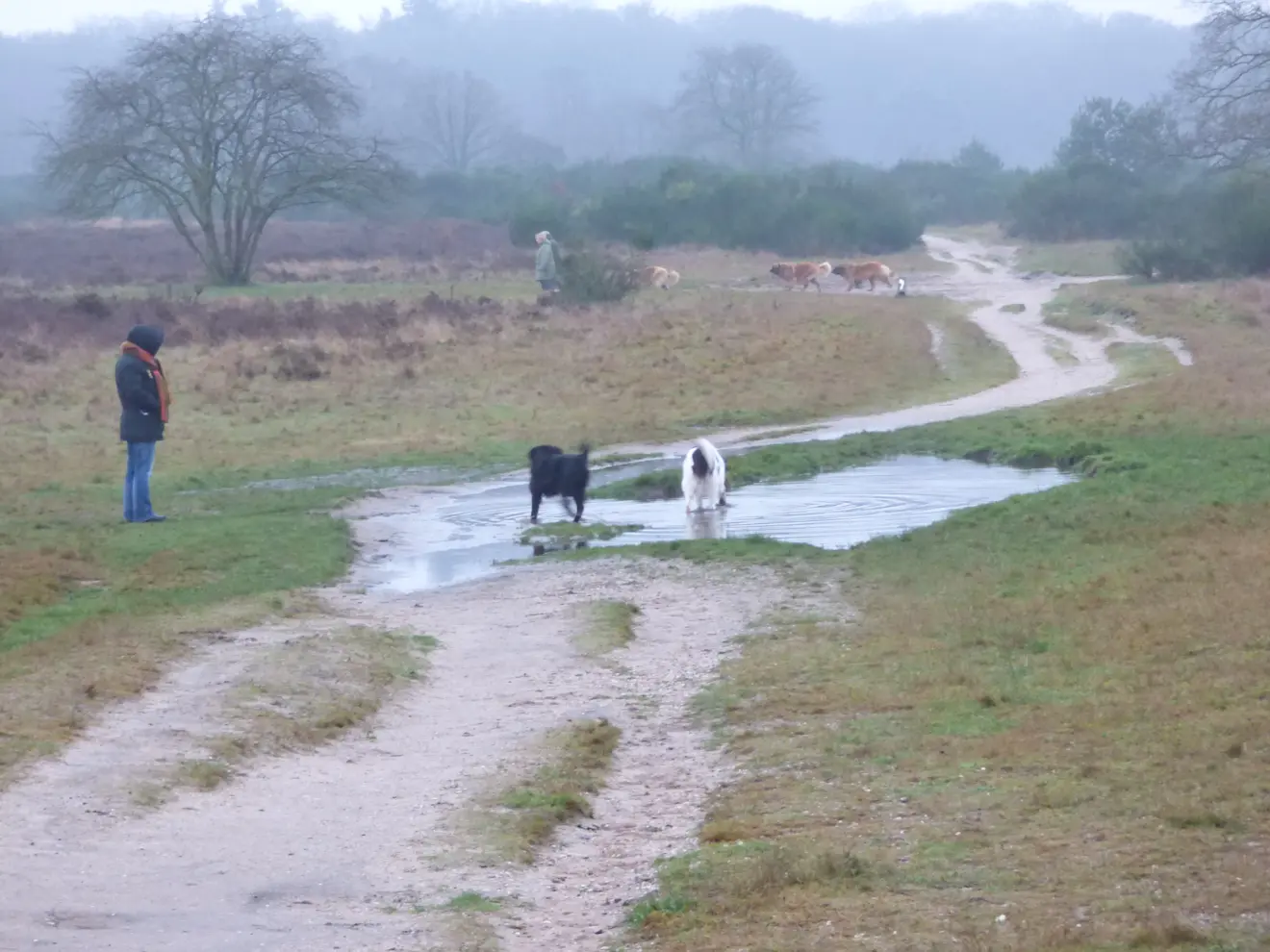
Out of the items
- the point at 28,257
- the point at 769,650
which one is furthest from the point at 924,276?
the point at 769,650

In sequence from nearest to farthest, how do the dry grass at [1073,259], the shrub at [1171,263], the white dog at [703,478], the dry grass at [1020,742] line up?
1. the dry grass at [1020,742]
2. the white dog at [703,478]
3. the shrub at [1171,263]
4. the dry grass at [1073,259]

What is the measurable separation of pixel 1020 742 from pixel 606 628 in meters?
4.47

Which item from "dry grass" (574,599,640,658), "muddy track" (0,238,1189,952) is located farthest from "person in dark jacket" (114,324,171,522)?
"dry grass" (574,599,640,658)

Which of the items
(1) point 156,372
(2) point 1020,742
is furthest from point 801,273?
(2) point 1020,742

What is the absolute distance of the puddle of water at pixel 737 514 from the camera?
15.7 m

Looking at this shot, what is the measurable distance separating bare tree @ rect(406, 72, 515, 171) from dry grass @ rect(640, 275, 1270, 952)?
12394 cm

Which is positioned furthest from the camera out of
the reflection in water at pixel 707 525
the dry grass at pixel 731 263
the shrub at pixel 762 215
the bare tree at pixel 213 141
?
the shrub at pixel 762 215

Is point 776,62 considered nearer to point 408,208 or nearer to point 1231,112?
point 408,208

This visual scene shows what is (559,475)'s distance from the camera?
17047 mm

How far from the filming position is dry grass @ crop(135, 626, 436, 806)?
8859mm

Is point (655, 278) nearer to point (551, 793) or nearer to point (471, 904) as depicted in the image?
point (551, 793)

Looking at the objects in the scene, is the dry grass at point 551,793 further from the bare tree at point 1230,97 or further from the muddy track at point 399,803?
the bare tree at point 1230,97

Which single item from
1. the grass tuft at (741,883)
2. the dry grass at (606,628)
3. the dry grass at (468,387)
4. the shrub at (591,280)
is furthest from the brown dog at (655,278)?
the grass tuft at (741,883)

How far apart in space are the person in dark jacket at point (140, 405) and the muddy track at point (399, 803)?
379cm
